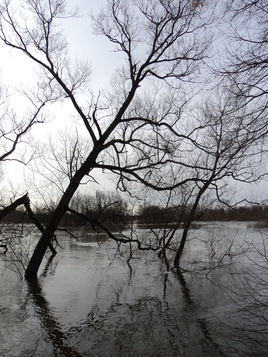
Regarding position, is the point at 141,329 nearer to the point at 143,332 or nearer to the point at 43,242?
the point at 143,332

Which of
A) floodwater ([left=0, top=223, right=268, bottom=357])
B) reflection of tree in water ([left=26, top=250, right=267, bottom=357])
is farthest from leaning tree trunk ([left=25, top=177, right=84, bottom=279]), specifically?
reflection of tree in water ([left=26, top=250, right=267, bottom=357])

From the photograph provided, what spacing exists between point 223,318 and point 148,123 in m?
7.96

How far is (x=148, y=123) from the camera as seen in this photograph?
13.4m

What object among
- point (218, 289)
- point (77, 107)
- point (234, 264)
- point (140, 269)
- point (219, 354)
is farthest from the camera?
point (234, 264)

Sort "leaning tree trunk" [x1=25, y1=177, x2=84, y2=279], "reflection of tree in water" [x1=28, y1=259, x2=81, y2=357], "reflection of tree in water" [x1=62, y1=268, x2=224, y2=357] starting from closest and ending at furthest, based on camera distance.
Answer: "reflection of tree in water" [x1=28, y1=259, x2=81, y2=357] < "reflection of tree in water" [x1=62, y1=268, x2=224, y2=357] < "leaning tree trunk" [x1=25, y1=177, x2=84, y2=279]

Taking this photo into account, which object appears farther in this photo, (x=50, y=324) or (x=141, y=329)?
(x=50, y=324)

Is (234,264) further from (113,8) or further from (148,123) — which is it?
(113,8)

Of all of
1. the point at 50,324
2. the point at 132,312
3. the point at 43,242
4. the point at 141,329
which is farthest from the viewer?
the point at 43,242

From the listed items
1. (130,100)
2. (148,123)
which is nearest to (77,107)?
(130,100)

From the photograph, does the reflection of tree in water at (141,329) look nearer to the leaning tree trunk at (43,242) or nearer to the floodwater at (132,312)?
the floodwater at (132,312)

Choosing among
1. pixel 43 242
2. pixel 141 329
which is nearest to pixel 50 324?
pixel 141 329

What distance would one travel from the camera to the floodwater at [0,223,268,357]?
6602 millimetres

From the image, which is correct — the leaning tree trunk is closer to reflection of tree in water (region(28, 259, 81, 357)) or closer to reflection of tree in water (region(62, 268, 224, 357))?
reflection of tree in water (region(28, 259, 81, 357))

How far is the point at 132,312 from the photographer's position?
8969 millimetres
